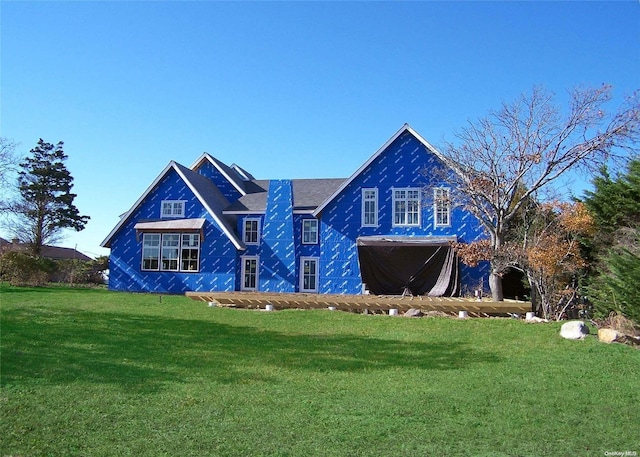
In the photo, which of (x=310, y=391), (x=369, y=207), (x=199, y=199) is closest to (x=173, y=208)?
(x=199, y=199)

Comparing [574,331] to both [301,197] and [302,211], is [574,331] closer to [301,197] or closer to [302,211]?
[302,211]

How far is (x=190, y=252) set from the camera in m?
27.9

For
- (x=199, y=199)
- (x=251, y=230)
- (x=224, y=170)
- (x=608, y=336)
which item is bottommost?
(x=608, y=336)

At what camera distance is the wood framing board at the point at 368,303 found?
57.4ft

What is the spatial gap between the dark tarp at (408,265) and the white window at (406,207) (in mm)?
1100

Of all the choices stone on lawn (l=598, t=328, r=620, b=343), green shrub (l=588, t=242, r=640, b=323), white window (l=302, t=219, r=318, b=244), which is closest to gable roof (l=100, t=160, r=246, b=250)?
white window (l=302, t=219, r=318, b=244)

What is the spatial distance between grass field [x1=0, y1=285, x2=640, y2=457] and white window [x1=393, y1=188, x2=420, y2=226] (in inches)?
425

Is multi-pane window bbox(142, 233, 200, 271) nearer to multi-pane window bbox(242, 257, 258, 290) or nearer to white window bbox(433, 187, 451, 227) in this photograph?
multi-pane window bbox(242, 257, 258, 290)

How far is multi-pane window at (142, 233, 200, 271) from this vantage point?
27812 mm

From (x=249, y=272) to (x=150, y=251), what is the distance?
18.5 feet

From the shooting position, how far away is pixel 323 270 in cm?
2566

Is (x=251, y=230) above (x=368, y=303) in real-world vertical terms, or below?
above

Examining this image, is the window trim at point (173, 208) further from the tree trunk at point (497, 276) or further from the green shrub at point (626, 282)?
the green shrub at point (626, 282)

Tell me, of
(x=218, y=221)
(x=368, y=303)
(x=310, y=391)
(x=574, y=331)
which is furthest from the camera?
(x=218, y=221)
